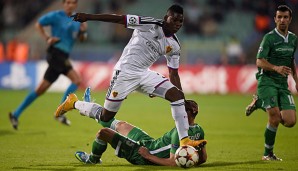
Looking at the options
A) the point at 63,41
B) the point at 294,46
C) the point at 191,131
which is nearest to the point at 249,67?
the point at 63,41

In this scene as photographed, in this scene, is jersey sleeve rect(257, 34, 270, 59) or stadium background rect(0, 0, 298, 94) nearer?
jersey sleeve rect(257, 34, 270, 59)

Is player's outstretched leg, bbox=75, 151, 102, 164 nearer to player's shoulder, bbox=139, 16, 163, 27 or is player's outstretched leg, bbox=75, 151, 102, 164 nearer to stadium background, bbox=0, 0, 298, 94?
player's shoulder, bbox=139, 16, 163, 27

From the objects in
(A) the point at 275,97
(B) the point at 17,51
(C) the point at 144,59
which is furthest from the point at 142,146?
(B) the point at 17,51

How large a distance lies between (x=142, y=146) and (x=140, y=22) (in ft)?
6.05

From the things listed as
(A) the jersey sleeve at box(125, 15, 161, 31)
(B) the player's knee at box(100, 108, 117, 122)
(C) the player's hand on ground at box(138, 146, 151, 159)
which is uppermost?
(A) the jersey sleeve at box(125, 15, 161, 31)

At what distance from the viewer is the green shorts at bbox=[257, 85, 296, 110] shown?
10.5 m

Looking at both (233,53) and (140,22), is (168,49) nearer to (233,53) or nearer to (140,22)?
(140,22)

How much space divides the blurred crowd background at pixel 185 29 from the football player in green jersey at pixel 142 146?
1954 cm

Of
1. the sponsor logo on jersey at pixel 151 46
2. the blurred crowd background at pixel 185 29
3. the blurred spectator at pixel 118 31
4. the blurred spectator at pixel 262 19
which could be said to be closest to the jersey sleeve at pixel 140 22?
the sponsor logo on jersey at pixel 151 46

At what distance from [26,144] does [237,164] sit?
4246 mm

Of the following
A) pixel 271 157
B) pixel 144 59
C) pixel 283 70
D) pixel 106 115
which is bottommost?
pixel 271 157

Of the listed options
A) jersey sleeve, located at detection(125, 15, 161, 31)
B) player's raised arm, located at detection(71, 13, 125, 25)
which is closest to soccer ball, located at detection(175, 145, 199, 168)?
jersey sleeve, located at detection(125, 15, 161, 31)

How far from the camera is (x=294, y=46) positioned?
1081 cm

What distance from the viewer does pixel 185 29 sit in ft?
103
